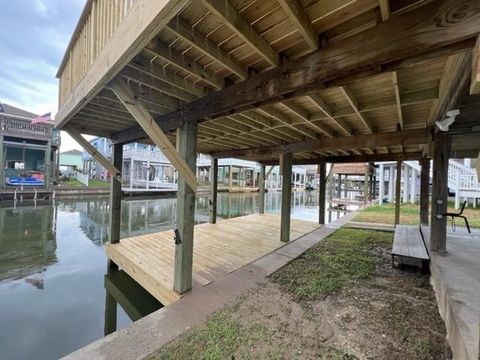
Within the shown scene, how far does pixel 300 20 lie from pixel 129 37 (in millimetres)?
1146

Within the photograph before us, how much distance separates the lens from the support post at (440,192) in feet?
11.0

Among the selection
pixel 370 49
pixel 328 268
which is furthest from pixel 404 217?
pixel 370 49

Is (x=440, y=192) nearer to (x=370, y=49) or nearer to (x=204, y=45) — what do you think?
(x=370, y=49)

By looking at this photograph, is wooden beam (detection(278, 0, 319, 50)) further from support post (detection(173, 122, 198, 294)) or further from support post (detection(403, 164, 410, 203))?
support post (detection(403, 164, 410, 203))

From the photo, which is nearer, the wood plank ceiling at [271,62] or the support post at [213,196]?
the wood plank ceiling at [271,62]

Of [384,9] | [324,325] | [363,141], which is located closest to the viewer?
[384,9]

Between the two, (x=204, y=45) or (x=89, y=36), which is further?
(x=89, y=36)

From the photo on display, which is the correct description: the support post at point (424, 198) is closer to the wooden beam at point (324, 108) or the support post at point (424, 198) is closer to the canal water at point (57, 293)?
the wooden beam at point (324, 108)


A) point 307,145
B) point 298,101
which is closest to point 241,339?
point 298,101

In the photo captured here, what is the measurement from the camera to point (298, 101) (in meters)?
3.08

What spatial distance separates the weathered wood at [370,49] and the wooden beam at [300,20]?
0.47 feet

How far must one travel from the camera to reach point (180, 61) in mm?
1959

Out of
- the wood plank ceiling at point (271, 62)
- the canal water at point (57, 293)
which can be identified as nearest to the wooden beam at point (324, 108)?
the wood plank ceiling at point (271, 62)

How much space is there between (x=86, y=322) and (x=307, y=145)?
16.5 feet
